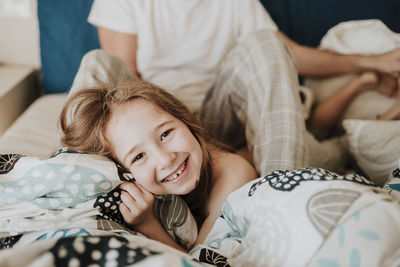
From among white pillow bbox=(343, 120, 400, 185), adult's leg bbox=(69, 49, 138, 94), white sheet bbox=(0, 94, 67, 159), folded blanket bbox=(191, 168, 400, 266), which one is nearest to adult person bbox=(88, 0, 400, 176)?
white pillow bbox=(343, 120, 400, 185)

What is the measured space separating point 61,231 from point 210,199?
38cm

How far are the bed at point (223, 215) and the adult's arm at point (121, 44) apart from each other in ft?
1.22

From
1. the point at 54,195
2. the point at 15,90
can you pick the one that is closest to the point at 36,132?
the point at 15,90

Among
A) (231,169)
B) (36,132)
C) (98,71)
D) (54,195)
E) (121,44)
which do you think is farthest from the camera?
(121,44)

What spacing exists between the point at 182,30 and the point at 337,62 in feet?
1.84

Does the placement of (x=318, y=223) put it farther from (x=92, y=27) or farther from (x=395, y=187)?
(x=92, y=27)

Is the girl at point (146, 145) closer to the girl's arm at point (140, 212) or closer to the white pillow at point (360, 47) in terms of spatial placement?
the girl's arm at point (140, 212)

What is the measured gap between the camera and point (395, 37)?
3.65 ft

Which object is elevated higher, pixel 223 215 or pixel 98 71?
pixel 98 71

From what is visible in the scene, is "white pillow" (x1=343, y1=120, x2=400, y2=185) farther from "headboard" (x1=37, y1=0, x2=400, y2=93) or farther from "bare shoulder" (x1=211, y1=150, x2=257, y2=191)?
"headboard" (x1=37, y1=0, x2=400, y2=93)

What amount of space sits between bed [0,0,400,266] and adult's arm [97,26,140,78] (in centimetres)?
37

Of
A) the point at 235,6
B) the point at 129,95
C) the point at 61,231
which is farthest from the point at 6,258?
the point at 235,6

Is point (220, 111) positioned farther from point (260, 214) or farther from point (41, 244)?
point (41, 244)

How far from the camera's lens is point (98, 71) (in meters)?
0.94
